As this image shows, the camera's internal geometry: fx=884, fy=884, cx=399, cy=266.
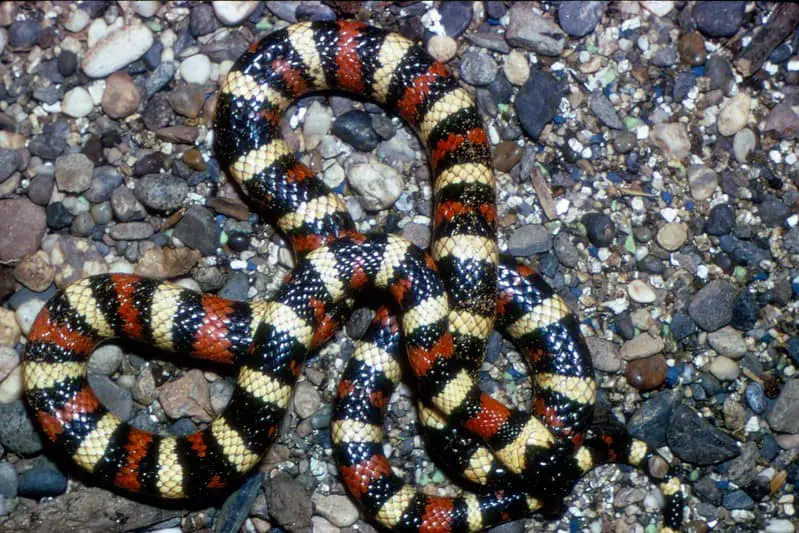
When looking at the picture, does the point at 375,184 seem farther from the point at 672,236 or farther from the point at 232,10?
the point at 672,236

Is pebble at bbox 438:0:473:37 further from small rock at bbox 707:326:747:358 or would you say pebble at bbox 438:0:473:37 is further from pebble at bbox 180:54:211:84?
small rock at bbox 707:326:747:358

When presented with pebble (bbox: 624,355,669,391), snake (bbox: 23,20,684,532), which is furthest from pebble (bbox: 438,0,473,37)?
pebble (bbox: 624,355,669,391)

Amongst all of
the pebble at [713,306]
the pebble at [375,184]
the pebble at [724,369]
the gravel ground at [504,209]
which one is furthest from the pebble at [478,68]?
the pebble at [724,369]

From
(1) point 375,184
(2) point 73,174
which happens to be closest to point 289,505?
(1) point 375,184

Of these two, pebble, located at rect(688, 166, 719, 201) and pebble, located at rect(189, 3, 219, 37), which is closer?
pebble, located at rect(688, 166, 719, 201)

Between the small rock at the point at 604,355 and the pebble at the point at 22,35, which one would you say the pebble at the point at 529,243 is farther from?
the pebble at the point at 22,35

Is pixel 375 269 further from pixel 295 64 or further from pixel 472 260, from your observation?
pixel 295 64
